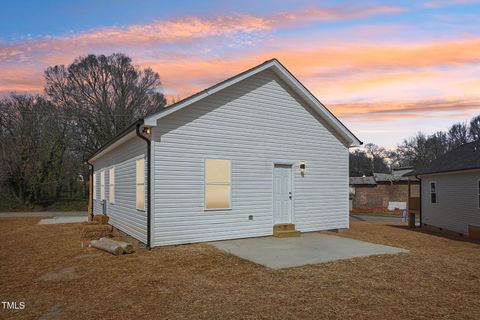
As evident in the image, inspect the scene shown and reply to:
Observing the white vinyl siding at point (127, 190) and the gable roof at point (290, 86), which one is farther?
the white vinyl siding at point (127, 190)

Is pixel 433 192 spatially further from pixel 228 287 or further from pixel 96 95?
pixel 96 95

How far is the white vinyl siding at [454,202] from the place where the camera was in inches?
683

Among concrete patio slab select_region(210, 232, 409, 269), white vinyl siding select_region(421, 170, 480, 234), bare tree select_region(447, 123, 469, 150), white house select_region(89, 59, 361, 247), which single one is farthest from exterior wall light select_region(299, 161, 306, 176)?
bare tree select_region(447, 123, 469, 150)

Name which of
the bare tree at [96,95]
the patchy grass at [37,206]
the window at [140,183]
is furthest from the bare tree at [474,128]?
the window at [140,183]

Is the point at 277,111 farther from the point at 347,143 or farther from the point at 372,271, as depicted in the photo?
the point at 372,271

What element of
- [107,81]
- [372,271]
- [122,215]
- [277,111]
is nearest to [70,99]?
[107,81]

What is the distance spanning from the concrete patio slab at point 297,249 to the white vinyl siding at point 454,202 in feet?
28.0

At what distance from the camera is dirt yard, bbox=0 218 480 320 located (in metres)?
5.63

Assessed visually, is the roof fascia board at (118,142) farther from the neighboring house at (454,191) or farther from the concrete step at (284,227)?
the neighboring house at (454,191)

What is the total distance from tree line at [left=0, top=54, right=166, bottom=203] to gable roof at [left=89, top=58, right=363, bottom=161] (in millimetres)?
20305

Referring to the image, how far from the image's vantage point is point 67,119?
37000 mm

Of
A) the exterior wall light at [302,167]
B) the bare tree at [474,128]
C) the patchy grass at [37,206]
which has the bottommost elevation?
the patchy grass at [37,206]

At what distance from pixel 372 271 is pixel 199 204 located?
5.06m

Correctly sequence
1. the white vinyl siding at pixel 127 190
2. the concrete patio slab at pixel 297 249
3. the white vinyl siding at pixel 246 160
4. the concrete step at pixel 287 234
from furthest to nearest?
1. the concrete step at pixel 287 234
2. the white vinyl siding at pixel 127 190
3. the white vinyl siding at pixel 246 160
4. the concrete patio slab at pixel 297 249
